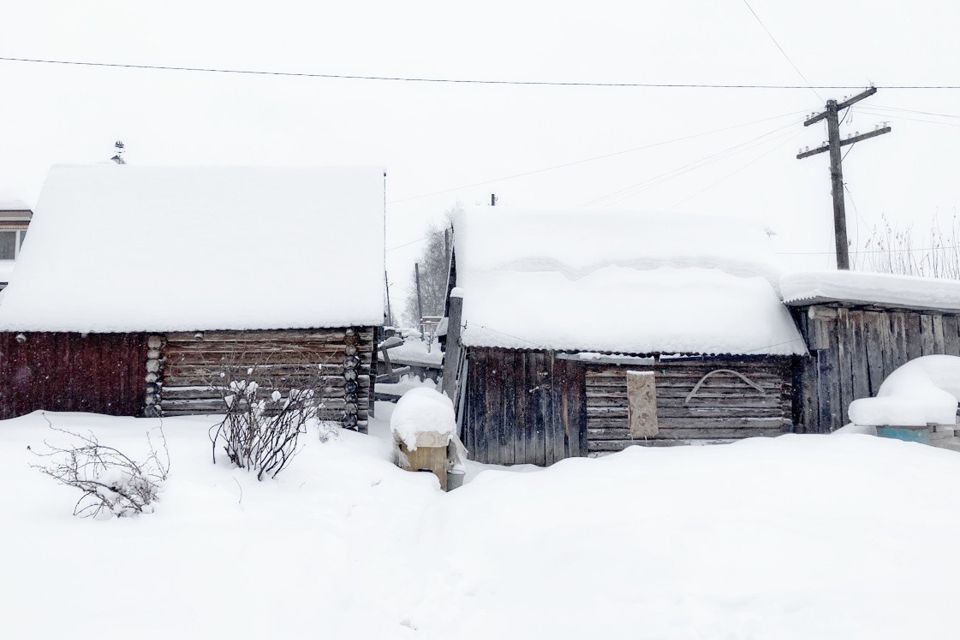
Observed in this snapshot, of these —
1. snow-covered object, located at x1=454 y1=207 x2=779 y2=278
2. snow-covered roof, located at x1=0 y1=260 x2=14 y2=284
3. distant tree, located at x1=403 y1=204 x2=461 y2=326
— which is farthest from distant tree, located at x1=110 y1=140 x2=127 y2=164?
distant tree, located at x1=403 y1=204 x2=461 y2=326

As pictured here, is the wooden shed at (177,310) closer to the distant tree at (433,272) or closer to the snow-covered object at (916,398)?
the snow-covered object at (916,398)

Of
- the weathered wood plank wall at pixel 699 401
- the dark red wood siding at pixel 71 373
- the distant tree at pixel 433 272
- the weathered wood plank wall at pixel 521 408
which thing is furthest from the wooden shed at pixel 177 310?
the distant tree at pixel 433 272

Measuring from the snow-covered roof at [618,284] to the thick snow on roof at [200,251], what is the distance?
2372mm

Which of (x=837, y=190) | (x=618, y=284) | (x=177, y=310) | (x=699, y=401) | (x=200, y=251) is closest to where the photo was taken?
(x=177, y=310)

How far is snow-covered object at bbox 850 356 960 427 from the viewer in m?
9.00

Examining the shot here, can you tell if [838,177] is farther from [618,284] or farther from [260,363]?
[260,363]

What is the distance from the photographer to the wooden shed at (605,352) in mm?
10891

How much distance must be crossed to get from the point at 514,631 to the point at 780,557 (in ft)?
5.74

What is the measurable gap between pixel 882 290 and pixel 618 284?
493 cm

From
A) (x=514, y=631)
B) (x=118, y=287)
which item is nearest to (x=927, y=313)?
(x=514, y=631)

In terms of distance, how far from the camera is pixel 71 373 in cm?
1106

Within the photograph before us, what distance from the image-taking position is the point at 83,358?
11094mm

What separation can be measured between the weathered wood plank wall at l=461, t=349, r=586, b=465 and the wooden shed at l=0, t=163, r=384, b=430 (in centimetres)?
240

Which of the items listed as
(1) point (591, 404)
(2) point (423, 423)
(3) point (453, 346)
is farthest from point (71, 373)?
(1) point (591, 404)
